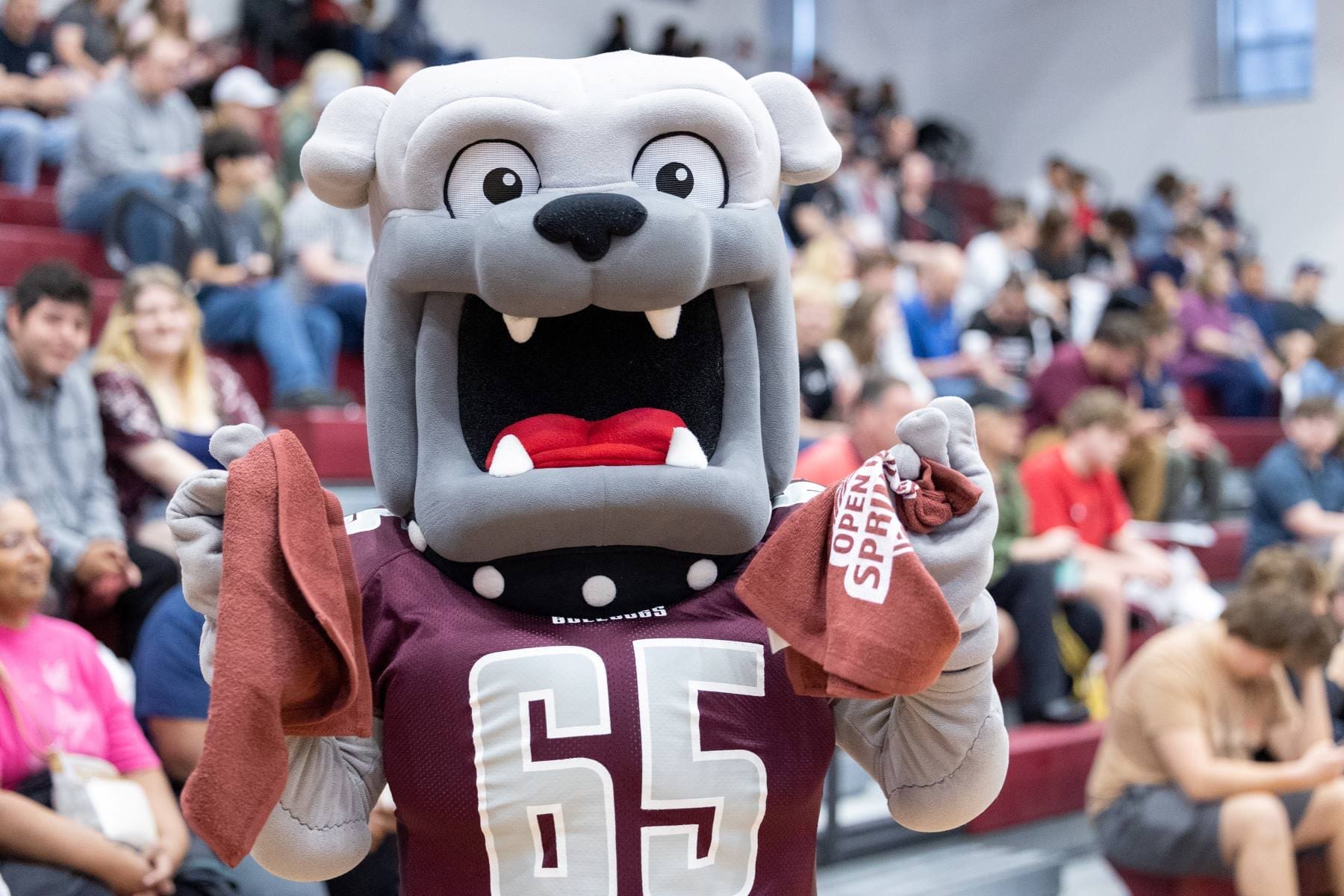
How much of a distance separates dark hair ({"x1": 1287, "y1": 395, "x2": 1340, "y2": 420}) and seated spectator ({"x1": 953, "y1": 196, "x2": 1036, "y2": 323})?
1370 mm

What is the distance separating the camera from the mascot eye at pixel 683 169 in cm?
147

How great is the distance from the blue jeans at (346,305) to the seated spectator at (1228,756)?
2.49 m

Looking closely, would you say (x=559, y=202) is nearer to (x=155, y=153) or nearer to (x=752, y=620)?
(x=752, y=620)

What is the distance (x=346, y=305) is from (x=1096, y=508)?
2.37m

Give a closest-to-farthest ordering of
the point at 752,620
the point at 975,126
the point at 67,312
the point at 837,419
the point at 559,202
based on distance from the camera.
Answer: the point at 559,202
the point at 752,620
the point at 67,312
the point at 837,419
the point at 975,126

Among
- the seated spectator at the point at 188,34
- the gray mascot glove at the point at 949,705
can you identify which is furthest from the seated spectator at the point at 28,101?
the gray mascot glove at the point at 949,705

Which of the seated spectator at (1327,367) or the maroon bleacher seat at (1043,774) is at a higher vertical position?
the seated spectator at (1327,367)

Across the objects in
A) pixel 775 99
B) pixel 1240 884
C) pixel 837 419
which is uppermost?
pixel 775 99

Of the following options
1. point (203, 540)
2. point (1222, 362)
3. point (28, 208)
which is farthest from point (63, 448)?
point (1222, 362)

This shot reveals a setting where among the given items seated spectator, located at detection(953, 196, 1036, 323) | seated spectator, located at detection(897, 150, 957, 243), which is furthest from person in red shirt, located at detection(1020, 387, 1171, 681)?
seated spectator, located at detection(897, 150, 957, 243)

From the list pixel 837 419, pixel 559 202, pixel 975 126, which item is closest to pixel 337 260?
pixel 837 419

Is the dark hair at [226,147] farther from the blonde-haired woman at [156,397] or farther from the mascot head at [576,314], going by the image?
the mascot head at [576,314]

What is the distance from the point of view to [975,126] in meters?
12.4

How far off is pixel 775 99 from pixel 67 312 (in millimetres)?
1993
